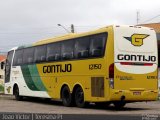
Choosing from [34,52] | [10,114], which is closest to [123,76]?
[34,52]

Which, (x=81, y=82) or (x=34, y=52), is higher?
(x=34, y=52)

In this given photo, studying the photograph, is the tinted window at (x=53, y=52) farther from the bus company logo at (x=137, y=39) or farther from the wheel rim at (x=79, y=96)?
the bus company logo at (x=137, y=39)

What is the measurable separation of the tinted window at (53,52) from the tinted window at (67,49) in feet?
1.36

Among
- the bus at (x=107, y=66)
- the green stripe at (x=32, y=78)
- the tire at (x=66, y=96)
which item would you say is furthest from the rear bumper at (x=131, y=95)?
the green stripe at (x=32, y=78)

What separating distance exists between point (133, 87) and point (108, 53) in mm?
1739

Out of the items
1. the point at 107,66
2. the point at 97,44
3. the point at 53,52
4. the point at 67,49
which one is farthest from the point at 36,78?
the point at 107,66

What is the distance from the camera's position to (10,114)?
356 inches

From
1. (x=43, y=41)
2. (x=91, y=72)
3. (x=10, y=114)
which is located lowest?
(x=10, y=114)

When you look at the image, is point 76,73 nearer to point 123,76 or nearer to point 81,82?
point 81,82

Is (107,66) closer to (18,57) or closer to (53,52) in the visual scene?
(53,52)

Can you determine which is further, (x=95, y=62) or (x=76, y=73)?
(x=76, y=73)

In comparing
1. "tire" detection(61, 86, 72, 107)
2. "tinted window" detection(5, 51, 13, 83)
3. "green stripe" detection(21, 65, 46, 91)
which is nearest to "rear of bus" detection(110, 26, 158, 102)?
"tire" detection(61, 86, 72, 107)

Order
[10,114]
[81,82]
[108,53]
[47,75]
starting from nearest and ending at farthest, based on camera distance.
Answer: [10,114], [108,53], [81,82], [47,75]

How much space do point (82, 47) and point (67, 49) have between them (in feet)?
4.96
